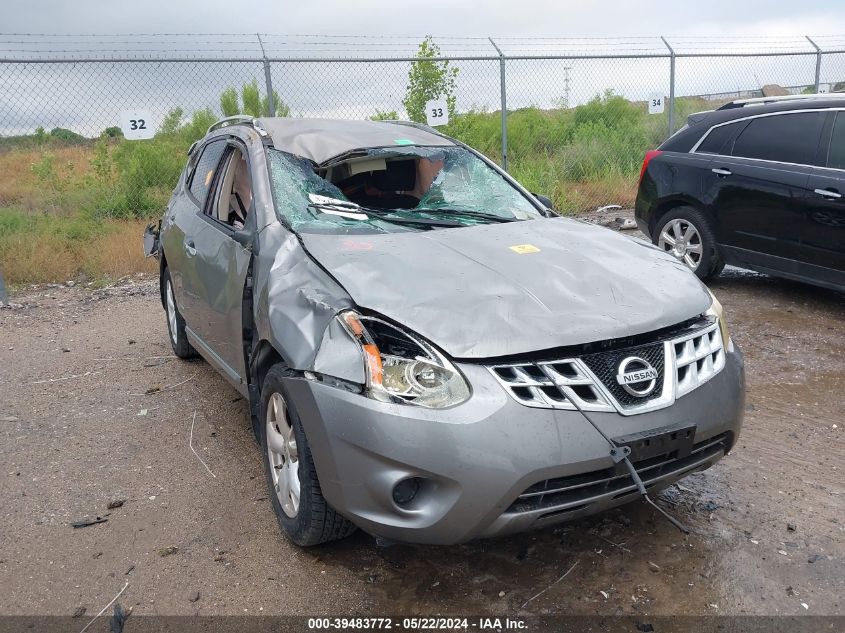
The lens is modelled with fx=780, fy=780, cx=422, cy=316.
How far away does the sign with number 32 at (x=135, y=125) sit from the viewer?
901 centimetres

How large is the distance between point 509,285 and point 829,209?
4.09m

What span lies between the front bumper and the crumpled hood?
0.74 ft

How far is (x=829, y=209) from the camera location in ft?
19.4

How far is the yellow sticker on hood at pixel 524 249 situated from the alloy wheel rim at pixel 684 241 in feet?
13.4

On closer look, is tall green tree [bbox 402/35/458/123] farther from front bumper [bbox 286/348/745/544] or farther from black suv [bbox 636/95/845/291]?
front bumper [bbox 286/348/745/544]

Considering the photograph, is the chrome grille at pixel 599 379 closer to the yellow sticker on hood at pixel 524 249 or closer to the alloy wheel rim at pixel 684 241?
the yellow sticker on hood at pixel 524 249

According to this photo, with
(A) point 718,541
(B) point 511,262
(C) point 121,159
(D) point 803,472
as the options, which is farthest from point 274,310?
(C) point 121,159

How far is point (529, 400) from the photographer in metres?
2.54

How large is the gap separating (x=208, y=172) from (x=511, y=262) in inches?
96.1

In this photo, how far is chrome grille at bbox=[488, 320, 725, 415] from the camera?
256 cm

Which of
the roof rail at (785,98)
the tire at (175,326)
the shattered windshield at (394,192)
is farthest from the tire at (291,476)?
the roof rail at (785,98)

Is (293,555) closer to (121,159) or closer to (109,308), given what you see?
(109,308)

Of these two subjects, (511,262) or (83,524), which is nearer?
(511,262)

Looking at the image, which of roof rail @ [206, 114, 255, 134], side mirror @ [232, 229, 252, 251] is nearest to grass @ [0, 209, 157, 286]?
roof rail @ [206, 114, 255, 134]
